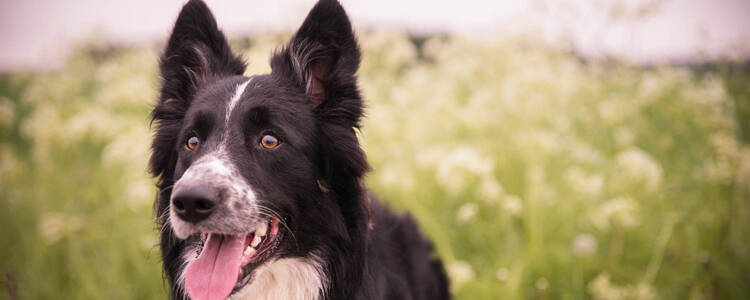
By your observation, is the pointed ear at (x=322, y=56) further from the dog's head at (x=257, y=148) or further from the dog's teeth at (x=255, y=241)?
the dog's teeth at (x=255, y=241)

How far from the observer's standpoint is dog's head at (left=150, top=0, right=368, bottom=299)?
6.54 ft

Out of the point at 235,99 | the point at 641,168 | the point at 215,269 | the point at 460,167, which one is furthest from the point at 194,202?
the point at 641,168

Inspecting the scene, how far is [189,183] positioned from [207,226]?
24 cm

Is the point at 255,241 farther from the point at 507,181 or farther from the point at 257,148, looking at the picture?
the point at 507,181

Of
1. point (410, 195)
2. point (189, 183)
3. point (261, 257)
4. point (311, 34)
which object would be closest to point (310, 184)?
point (261, 257)

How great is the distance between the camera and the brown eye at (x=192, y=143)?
7.24 feet

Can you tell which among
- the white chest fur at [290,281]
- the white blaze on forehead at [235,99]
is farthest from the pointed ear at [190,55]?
the white chest fur at [290,281]

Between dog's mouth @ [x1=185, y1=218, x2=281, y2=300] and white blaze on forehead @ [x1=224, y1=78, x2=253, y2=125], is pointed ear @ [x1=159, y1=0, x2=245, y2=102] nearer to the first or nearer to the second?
white blaze on forehead @ [x1=224, y1=78, x2=253, y2=125]

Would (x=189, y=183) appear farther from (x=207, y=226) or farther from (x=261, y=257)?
(x=261, y=257)

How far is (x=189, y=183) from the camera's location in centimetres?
178

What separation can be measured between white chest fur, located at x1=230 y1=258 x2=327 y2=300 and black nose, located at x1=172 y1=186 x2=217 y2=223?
649 mm

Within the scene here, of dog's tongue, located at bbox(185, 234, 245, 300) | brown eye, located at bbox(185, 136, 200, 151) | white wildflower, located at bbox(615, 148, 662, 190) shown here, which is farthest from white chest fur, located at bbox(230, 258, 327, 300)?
white wildflower, located at bbox(615, 148, 662, 190)

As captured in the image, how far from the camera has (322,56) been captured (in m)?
2.36

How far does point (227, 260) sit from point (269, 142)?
65 centimetres
